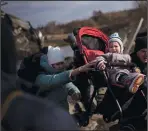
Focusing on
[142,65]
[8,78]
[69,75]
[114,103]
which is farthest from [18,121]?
[142,65]

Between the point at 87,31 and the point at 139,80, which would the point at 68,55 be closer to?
the point at 87,31

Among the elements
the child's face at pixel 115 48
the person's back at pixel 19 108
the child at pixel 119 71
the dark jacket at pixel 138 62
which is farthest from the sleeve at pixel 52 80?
the person's back at pixel 19 108

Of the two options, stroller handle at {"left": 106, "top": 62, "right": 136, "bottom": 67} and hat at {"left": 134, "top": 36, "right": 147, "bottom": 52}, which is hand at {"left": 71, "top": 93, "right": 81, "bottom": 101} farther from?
hat at {"left": 134, "top": 36, "right": 147, "bottom": 52}

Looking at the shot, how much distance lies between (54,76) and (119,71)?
500 mm

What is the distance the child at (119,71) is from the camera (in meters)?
2.62

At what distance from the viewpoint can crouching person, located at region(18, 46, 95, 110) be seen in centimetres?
281

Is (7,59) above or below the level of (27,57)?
above

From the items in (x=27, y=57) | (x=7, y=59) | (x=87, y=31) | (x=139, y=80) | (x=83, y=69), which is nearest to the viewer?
(x=7, y=59)

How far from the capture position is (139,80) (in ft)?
8.59

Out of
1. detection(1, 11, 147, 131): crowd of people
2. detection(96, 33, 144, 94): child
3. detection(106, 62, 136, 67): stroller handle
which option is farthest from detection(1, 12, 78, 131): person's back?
detection(106, 62, 136, 67): stroller handle

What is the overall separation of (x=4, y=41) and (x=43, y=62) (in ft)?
4.42

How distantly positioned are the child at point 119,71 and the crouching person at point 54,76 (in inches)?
5.7

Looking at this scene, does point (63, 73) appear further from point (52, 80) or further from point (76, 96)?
point (76, 96)

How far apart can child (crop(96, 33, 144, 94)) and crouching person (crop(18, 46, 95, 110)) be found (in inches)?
5.7
